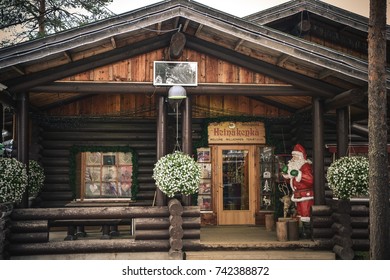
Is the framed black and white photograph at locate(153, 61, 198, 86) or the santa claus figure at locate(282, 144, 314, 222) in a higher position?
the framed black and white photograph at locate(153, 61, 198, 86)

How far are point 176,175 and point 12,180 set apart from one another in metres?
3.04

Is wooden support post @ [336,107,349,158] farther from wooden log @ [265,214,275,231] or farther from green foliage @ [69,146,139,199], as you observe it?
green foliage @ [69,146,139,199]

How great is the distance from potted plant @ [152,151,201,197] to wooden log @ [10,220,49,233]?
2.39m

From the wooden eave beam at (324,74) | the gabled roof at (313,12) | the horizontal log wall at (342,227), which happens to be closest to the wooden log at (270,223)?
the horizontal log wall at (342,227)

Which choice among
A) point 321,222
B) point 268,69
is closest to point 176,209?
point 321,222

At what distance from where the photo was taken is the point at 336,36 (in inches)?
485

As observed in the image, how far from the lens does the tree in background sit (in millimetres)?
14445

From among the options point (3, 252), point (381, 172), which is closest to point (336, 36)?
point (381, 172)

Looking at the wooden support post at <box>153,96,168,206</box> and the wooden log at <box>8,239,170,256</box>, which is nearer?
the wooden log at <box>8,239,170,256</box>

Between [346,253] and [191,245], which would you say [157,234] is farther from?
[346,253]

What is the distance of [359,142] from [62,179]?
8.10 metres

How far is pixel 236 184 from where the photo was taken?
12.2 metres

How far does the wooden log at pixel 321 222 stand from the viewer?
9328mm

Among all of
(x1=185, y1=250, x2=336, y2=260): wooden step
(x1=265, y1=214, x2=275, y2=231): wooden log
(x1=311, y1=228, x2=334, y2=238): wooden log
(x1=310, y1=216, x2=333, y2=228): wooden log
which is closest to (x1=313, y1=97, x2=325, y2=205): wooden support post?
(x1=310, y1=216, x2=333, y2=228): wooden log
